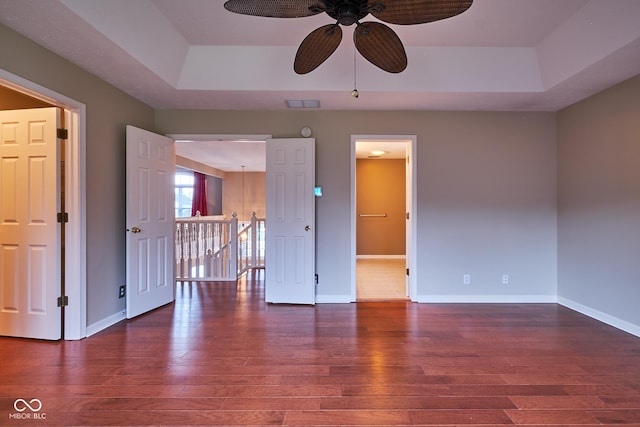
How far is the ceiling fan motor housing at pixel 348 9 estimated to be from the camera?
5.28ft

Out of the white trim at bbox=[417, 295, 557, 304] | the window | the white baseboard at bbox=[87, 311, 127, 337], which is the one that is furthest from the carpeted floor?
the window

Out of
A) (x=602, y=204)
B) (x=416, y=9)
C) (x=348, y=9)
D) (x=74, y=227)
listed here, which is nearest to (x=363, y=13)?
(x=348, y=9)

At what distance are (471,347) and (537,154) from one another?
262cm

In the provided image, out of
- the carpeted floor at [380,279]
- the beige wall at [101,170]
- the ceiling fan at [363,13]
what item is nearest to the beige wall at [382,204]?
the carpeted floor at [380,279]

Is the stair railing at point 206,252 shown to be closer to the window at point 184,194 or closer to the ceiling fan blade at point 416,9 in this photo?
the ceiling fan blade at point 416,9

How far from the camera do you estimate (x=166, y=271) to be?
3744 millimetres

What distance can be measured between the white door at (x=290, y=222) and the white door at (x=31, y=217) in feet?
6.55

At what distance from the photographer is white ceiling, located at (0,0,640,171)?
7.70ft

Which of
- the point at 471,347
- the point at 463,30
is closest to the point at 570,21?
the point at 463,30

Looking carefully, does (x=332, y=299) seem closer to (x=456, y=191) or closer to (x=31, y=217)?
(x=456, y=191)
